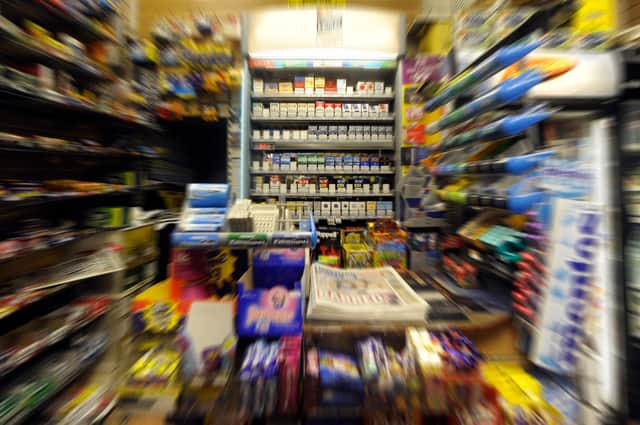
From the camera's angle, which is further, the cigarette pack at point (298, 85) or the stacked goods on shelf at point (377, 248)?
the cigarette pack at point (298, 85)

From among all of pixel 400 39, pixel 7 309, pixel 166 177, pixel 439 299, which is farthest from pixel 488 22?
pixel 7 309

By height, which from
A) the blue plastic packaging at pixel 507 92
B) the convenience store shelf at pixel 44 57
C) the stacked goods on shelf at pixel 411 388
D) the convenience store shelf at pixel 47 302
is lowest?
the convenience store shelf at pixel 47 302

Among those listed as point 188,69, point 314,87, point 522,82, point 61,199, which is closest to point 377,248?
point 522,82

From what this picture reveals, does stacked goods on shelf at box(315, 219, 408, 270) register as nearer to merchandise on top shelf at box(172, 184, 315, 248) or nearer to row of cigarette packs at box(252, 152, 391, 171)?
row of cigarette packs at box(252, 152, 391, 171)

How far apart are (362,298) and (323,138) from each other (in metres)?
2.83

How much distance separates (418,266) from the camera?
67.9 inches

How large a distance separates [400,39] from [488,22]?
75.4 inches

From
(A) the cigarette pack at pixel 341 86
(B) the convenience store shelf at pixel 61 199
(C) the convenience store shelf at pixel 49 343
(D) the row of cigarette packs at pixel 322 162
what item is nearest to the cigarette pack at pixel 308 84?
(A) the cigarette pack at pixel 341 86

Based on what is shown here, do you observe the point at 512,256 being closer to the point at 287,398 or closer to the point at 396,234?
the point at 287,398

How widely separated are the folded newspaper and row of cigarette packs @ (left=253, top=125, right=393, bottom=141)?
8.64ft

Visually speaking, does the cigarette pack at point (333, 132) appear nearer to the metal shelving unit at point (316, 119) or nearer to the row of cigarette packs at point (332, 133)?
the row of cigarette packs at point (332, 133)

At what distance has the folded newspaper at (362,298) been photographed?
2.52 ft

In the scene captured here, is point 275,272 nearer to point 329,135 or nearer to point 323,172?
point 323,172

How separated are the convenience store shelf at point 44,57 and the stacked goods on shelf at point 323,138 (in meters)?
1.67
